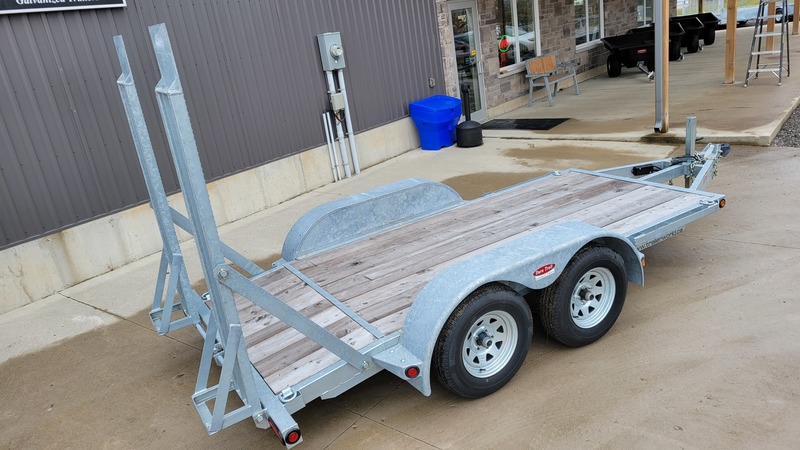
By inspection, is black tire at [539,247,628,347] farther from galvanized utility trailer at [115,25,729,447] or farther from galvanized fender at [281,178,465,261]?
galvanized fender at [281,178,465,261]

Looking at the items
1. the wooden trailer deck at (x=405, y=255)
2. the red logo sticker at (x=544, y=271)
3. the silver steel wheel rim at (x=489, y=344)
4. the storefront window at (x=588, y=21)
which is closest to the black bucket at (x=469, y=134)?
the wooden trailer deck at (x=405, y=255)

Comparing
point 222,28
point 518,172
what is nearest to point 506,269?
point 518,172

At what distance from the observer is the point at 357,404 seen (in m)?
3.86

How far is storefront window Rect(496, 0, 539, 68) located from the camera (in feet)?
43.1

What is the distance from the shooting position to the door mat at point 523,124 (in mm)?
11141

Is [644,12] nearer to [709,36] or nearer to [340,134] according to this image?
[709,36]

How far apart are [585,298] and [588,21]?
47.6 ft

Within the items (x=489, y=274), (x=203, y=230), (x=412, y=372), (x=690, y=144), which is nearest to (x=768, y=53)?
(x=690, y=144)

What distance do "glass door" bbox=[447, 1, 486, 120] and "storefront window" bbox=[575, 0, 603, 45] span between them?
16.9 feet

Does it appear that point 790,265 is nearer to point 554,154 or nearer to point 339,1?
point 554,154

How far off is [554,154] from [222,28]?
5.12 metres

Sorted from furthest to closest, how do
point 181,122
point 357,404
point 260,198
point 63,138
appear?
point 260,198, point 63,138, point 357,404, point 181,122

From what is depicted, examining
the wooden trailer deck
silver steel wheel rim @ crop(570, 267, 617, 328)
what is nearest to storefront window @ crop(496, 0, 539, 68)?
the wooden trailer deck

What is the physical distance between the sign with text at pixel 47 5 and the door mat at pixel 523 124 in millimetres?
7149
